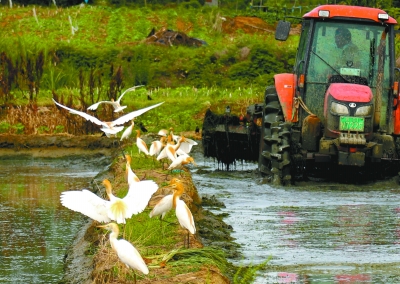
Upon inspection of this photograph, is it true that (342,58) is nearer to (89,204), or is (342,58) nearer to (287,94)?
(287,94)

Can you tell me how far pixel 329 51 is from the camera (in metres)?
13.9

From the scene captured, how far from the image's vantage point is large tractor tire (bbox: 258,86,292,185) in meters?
13.3

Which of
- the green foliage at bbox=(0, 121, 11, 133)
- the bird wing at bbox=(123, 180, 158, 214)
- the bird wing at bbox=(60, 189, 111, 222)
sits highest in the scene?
the bird wing at bbox=(123, 180, 158, 214)

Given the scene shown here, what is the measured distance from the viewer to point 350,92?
1305cm

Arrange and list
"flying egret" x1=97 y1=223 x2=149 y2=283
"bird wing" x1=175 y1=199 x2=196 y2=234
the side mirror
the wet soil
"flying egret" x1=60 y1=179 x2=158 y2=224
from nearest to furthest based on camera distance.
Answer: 1. "flying egret" x1=97 y1=223 x2=149 y2=283
2. "flying egret" x1=60 y1=179 x2=158 y2=224
3. the wet soil
4. "bird wing" x1=175 y1=199 x2=196 y2=234
5. the side mirror

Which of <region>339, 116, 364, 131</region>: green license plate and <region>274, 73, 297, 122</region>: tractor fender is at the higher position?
<region>274, 73, 297, 122</region>: tractor fender

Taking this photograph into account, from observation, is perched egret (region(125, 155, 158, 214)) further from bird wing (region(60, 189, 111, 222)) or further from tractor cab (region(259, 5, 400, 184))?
tractor cab (region(259, 5, 400, 184))

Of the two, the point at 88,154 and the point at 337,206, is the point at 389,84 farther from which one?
the point at 88,154

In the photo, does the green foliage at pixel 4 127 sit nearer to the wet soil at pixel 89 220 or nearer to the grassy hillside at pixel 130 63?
the grassy hillside at pixel 130 63

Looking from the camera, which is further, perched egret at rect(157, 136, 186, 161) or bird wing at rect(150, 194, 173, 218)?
perched egret at rect(157, 136, 186, 161)

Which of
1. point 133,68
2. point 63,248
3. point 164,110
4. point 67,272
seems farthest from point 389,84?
point 133,68

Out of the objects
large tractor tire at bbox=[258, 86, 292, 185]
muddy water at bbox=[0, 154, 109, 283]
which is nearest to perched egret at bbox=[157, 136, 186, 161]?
muddy water at bbox=[0, 154, 109, 283]

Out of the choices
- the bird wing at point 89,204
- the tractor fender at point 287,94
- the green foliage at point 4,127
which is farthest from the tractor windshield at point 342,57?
the green foliage at point 4,127

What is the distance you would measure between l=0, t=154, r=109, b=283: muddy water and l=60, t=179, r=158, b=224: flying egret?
48.1 inches
